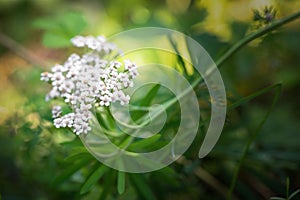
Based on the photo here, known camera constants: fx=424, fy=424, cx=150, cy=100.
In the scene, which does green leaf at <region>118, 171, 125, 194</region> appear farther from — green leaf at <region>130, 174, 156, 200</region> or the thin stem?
the thin stem

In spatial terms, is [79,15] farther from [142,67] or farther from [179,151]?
[179,151]

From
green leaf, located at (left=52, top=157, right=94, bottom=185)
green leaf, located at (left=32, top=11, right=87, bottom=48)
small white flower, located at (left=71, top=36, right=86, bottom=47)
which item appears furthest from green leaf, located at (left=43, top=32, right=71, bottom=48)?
green leaf, located at (left=52, top=157, right=94, bottom=185)

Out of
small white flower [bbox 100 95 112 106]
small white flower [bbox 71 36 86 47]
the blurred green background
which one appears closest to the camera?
small white flower [bbox 100 95 112 106]

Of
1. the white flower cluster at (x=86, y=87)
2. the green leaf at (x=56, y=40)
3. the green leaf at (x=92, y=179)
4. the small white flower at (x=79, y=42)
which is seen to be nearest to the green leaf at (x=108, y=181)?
the green leaf at (x=92, y=179)

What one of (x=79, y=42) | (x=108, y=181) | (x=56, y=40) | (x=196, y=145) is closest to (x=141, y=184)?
(x=108, y=181)

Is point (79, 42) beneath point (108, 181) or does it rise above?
above

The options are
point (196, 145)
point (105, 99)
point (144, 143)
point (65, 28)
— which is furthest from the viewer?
point (65, 28)

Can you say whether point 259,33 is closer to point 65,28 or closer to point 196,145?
point 196,145

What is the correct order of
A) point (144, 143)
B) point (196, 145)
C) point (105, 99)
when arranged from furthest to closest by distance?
point (196, 145) → point (144, 143) → point (105, 99)
